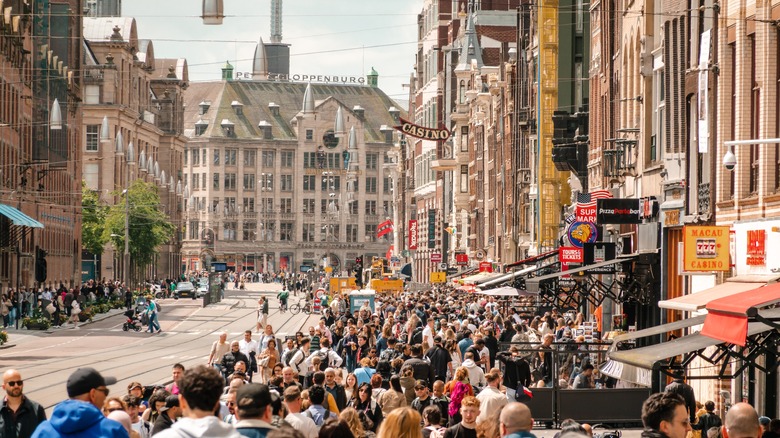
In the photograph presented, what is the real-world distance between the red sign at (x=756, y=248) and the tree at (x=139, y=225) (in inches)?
3114

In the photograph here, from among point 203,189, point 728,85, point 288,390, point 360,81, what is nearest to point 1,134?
point 728,85

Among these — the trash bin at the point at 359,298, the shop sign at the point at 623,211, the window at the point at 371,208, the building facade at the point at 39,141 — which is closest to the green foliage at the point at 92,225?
the building facade at the point at 39,141

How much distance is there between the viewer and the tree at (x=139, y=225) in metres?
98.9

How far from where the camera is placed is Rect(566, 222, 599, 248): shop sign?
113 ft

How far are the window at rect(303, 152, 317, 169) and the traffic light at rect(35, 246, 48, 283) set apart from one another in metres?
113

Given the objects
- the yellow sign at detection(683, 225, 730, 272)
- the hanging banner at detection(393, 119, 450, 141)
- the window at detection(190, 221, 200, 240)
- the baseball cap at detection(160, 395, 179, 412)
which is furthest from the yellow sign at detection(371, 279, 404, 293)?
the window at detection(190, 221, 200, 240)

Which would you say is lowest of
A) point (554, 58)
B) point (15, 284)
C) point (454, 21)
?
point (15, 284)

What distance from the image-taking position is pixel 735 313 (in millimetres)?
14305

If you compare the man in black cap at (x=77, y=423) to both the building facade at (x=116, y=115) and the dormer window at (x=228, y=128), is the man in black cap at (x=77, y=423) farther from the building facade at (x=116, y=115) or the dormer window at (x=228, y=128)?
the dormer window at (x=228, y=128)

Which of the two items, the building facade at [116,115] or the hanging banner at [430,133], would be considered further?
the building facade at [116,115]

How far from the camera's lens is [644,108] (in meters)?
31.5

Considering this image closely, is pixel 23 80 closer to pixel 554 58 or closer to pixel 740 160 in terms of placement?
pixel 554 58

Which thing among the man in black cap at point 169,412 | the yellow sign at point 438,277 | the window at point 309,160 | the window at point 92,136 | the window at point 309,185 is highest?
the window at point 309,160

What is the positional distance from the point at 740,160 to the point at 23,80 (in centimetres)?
5370
